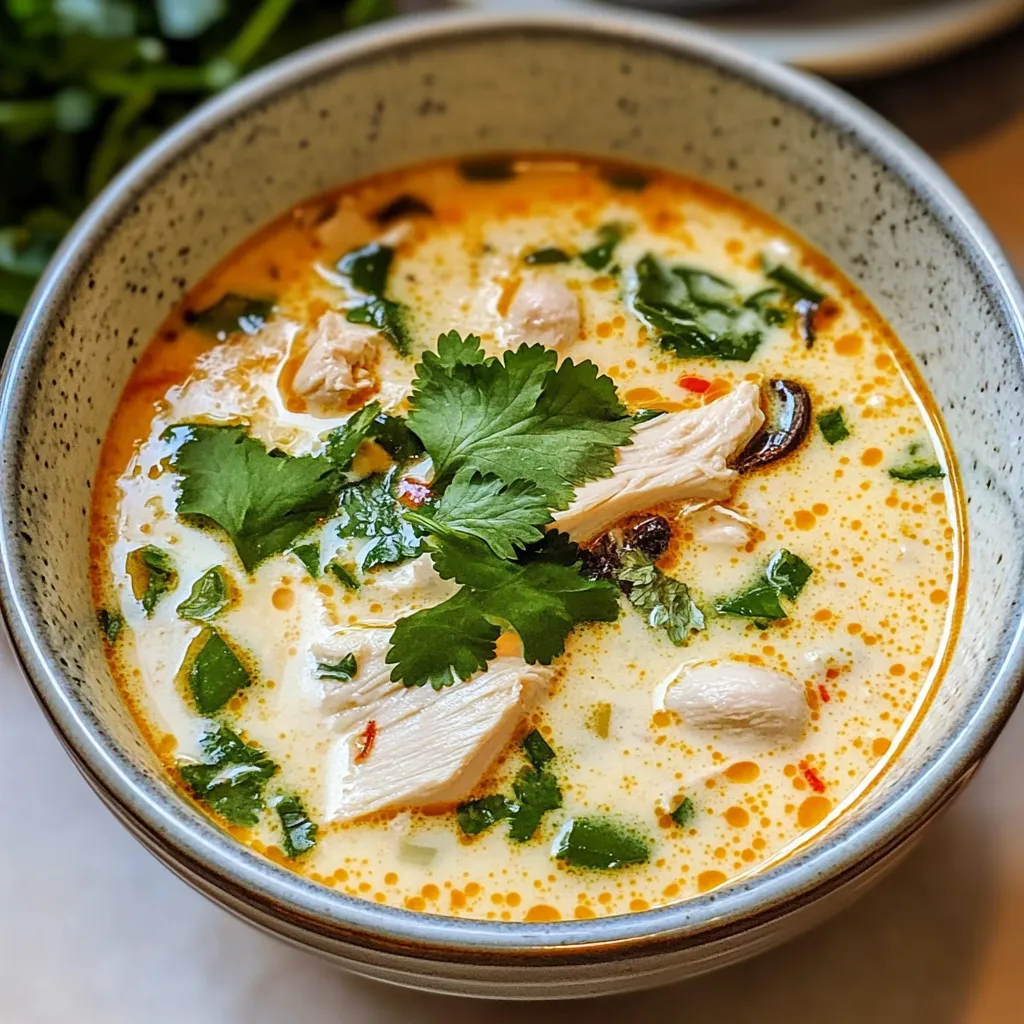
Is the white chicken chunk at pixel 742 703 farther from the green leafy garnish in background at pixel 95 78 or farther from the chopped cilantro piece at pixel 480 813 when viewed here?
the green leafy garnish in background at pixel 95 78

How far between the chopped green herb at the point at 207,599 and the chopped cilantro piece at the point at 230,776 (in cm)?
11

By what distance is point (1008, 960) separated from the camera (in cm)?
129

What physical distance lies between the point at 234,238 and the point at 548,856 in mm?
784

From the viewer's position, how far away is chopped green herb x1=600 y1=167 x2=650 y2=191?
5.00 ft

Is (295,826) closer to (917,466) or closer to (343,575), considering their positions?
(343,575)

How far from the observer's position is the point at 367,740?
111cm

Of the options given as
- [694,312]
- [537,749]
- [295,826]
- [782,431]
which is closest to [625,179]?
[694,312]

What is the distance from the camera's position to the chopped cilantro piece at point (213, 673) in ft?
3.77

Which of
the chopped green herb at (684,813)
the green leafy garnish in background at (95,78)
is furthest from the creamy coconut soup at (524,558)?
the green leafy garnish in background at (95,78)

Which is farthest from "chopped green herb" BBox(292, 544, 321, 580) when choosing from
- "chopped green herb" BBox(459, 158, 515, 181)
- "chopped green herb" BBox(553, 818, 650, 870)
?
"chopped green herb" BBox(459, 158, 515, 181)

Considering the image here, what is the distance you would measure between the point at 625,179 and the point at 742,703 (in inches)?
27.6

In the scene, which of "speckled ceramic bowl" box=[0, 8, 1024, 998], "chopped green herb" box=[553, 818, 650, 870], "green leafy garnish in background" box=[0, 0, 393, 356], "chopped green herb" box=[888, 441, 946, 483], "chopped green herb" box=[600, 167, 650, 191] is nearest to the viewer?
"speckled ceramic bowl" box=[0, 8, 1024, 998]

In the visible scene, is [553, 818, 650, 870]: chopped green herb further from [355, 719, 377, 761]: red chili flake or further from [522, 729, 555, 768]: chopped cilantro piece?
[355, 719, 377, 761]: red chili flake

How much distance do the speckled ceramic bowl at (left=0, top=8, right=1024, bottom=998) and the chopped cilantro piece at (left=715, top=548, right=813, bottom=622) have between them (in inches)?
6.0
